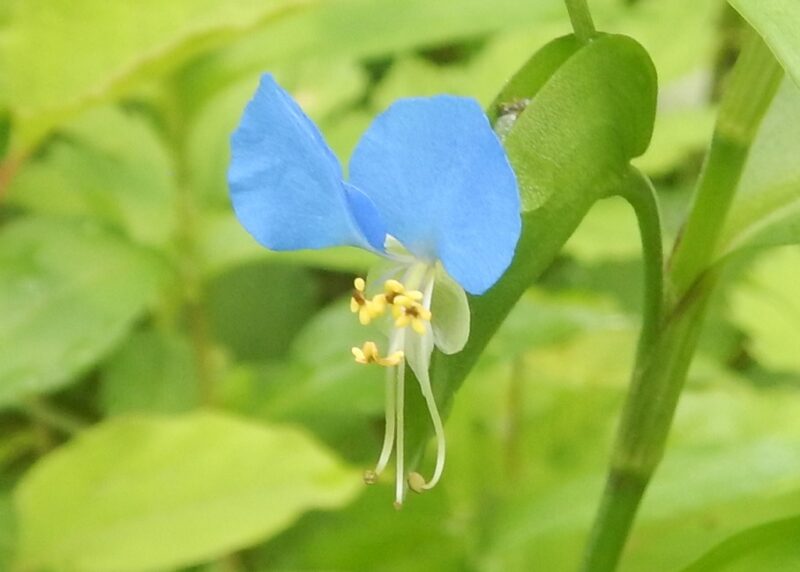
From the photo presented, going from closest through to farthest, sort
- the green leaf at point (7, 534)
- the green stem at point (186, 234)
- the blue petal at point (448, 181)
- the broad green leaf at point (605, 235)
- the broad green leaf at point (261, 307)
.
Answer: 1. the blue petal at point (448, 181)
2. the green leaf at point (7, 534)
3. the green stem at point (186, 234)
4. the broad green leaf at point (605, 235)
5. the broad green leaf at point (261, 307)

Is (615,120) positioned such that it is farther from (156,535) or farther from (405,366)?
(156,535)

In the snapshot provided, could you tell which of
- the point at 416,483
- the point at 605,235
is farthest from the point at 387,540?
the point at 416,483

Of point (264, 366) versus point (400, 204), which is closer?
point (400, 204)

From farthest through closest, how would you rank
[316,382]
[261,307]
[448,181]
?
[261,307] < [316,382] < [448,181]

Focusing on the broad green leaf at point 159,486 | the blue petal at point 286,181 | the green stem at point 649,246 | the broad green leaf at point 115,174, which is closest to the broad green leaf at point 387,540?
the broad green leaf at point 159,486

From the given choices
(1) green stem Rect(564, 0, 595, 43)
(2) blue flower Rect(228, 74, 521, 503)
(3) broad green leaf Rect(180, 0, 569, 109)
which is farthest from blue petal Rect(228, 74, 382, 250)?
(3) broad green leaf Rect(180, 0, 569, 109)

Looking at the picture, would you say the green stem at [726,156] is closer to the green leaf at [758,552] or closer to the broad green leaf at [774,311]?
the green leaf at [758,552]

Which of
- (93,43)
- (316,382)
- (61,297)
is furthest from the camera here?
(316,382)

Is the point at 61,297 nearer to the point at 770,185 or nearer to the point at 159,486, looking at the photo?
the point at 159,486
